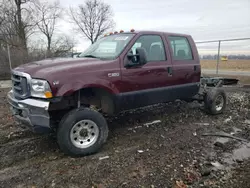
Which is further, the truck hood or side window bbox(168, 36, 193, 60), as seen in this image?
side window bbox(168, 36, 193, 60)

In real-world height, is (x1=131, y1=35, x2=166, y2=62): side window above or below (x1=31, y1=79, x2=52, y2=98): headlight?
above

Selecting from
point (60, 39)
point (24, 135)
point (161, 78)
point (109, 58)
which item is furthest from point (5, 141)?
point (60, 39)

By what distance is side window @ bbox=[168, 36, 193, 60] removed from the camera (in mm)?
5094

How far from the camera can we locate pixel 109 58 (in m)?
4.10

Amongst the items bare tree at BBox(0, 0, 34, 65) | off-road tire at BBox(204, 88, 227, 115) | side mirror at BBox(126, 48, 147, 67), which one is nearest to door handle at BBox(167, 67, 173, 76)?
side mirror at BBox(126, 48, 147, 67)

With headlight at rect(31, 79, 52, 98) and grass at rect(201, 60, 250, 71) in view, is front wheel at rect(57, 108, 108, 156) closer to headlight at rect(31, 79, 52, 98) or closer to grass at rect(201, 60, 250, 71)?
headlight at rect(31, 79, 52, 98)

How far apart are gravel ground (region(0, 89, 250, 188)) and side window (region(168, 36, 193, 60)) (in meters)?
1.60

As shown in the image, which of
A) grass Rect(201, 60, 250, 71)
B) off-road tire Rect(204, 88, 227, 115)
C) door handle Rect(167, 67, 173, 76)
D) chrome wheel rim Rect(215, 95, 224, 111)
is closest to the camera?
door handle Rect(167, 67, 173, 76)

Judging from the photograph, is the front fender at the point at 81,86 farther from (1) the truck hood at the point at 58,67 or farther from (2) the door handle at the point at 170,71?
(2) the door handle at the point at 170,71

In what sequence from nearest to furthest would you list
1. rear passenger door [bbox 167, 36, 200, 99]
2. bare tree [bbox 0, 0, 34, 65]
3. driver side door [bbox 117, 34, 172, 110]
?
driver side door [bbox 117, 34, 172, 110], rear passenger door [bbox 167, 36, 200, 99], bare tree [bbox 0, 0, 34, 65]

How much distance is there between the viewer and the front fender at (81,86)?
338 cm

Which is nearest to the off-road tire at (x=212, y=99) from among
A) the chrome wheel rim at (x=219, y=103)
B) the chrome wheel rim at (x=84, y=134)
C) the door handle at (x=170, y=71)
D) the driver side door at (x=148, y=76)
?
the chrome wheel rim at (x=219, y=103)

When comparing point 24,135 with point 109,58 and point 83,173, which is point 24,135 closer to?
point 83,173

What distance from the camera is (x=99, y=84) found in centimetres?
377
